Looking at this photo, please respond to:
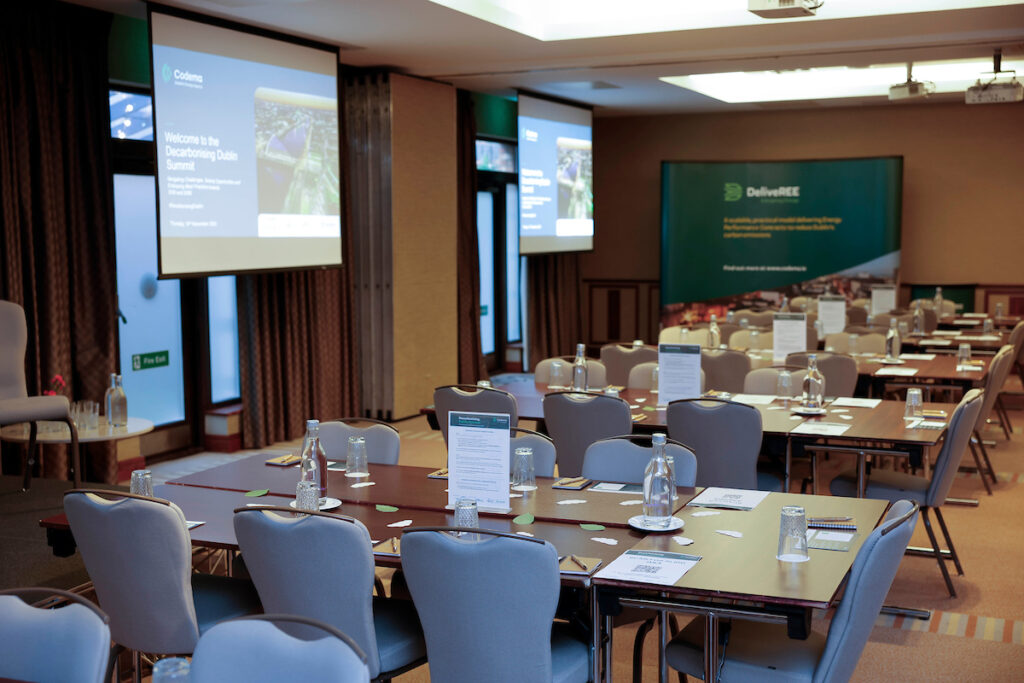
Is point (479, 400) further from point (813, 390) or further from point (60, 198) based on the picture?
point (60, 198)

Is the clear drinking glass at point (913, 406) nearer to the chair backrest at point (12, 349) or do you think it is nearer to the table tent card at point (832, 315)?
the table tent card at point (832, 315)

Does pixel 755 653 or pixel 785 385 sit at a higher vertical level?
pixel 785 385

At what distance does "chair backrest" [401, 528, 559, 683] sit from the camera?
2562 millimetres

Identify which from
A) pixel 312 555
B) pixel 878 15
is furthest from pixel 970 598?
pixel 878 15

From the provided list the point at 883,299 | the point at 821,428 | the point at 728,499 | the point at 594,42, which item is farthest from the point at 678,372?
the point at 883,299

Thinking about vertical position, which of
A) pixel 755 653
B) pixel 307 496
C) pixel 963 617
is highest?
pixel 307 496

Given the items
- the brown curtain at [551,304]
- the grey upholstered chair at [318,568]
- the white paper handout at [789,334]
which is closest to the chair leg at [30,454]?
the grey upholstered chair at [318,568]

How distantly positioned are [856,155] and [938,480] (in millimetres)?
8912

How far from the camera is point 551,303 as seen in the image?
12.7 m

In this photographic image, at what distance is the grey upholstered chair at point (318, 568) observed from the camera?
2771 millimetres

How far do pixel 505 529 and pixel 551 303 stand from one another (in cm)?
962

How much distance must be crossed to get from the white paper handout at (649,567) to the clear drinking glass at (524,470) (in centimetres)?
80

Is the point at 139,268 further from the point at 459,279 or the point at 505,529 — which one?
the point at 505,529

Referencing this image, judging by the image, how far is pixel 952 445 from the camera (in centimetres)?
467
